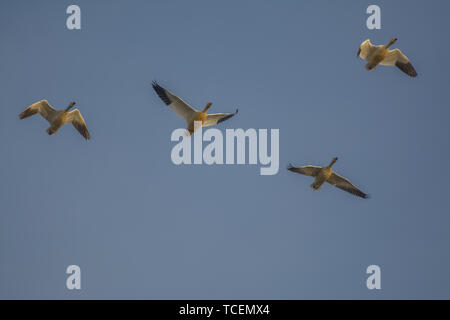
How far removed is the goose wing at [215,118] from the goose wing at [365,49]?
14.0ft

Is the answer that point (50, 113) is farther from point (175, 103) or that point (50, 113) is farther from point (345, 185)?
point (345, 185)

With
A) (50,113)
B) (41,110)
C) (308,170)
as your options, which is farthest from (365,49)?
(41,110)

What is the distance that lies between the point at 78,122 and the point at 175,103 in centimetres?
319

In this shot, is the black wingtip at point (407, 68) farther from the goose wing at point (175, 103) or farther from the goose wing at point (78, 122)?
the goose wing at point (78, 122)

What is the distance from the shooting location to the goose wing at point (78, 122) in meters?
22.9

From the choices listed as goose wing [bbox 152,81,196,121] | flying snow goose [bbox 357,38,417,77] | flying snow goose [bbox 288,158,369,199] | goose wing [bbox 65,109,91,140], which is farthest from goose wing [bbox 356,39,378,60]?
goose wing [bbox 65,109,91,140]

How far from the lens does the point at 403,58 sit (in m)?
23.2

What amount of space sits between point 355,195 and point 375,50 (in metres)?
4.84

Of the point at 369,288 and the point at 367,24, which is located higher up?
the point at 367,24

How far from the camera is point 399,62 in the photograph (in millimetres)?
23328

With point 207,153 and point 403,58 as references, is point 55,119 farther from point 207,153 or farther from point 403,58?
point 403,58

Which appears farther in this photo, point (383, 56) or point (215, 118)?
point (215, 118)

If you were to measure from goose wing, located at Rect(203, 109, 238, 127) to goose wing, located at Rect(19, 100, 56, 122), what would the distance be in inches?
182
